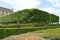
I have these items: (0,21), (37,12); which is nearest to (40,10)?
(37,12)

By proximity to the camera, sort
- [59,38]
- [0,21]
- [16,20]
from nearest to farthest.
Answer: [59,38] → [16,20] → [0,21]

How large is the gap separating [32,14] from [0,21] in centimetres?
551

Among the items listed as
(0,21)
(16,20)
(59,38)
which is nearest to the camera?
(59,38)

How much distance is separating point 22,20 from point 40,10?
10.4 feet

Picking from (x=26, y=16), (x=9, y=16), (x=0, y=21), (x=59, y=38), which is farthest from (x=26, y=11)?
(x=59, y=38)

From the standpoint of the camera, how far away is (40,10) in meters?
29.4

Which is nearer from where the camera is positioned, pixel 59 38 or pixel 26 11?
pixel 59 38

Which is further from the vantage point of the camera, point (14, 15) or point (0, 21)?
point (0, 21)

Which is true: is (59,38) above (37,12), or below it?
below

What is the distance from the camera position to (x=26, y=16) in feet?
94.7

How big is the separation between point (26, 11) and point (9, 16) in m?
2.71

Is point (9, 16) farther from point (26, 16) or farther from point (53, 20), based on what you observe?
point (53, 20)

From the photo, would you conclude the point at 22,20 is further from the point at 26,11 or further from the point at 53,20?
the point at 53,20

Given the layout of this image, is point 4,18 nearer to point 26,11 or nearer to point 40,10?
point 26,11
